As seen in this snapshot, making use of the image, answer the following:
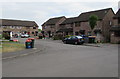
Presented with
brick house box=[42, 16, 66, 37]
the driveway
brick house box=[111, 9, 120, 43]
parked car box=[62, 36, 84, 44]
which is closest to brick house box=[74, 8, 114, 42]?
brick house box=[111, 9, 120, 43]

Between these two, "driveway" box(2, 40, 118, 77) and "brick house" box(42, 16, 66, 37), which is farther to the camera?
"brick house" box(42, 16, 66, 37)

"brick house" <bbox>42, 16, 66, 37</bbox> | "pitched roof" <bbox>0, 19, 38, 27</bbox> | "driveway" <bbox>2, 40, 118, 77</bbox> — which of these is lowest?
"driveway" <bbox>2, 40, 118, 77</bbox>

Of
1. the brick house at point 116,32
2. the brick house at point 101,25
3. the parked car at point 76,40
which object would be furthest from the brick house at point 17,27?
the brick house at point 116,32

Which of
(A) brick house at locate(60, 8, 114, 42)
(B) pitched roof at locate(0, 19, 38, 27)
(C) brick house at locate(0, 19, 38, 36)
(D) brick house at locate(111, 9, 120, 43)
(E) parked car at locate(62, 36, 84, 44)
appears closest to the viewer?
(E) parked car at locate(62, 36, 84, 44)

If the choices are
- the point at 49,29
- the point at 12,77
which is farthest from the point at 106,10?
the point at 12,77

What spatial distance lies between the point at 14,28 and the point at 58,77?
2233 inches

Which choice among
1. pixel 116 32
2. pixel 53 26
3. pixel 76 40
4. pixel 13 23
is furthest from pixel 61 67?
pixel 13 23

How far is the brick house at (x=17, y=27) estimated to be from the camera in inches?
2215

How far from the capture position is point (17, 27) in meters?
58.8

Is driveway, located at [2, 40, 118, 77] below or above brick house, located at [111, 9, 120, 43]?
Answer: below

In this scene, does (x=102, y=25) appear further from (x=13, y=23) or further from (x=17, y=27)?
(x=13, y=23)

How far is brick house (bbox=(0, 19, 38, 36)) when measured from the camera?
56.2 meters

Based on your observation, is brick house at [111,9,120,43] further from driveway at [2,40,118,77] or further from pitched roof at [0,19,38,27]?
pitched roof at [0,19,38,27]

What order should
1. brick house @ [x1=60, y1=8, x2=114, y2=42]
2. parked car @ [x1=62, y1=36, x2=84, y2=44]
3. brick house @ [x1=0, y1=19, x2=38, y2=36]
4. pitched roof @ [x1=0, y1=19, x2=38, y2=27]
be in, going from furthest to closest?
1. pitched roof @ [x1=0, y1=19, x2=38, y2=27]
2. brick house @ [x1=0, y1=19, x2=38, y2=36]
3. brick house @ [x1=60, y1=8, x2=114, y2=42]
4. parked car @ [x1=62, y1=36, x2=84, y2=44]
